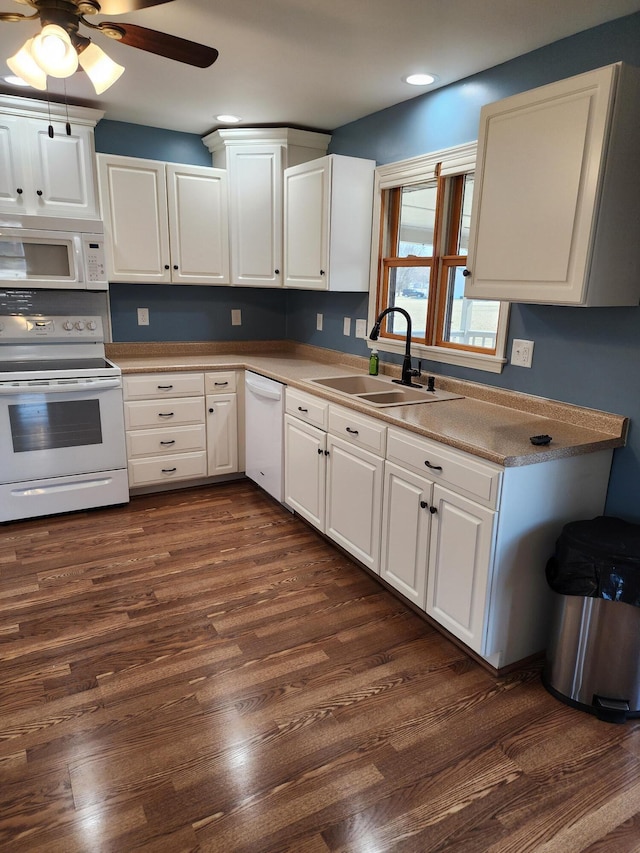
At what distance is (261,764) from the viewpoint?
5.59ft

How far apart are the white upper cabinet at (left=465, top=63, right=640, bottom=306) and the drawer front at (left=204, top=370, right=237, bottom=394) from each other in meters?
2.07

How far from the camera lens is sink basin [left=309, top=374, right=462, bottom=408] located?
2850 mm

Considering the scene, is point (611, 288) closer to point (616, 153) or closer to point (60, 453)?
point (616, 153)

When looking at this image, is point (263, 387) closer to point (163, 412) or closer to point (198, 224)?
point (163, 412)

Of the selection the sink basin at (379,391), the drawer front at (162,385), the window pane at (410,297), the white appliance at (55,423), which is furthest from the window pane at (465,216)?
the white appliance at (55,423)

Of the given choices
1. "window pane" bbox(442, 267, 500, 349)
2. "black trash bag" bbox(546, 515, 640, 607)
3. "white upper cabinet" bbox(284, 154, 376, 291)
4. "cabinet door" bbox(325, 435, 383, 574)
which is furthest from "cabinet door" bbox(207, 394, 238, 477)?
"black trash bag" bbox(546, 515, 640, 607)

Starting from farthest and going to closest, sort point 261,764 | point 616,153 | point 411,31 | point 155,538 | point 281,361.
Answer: point 281,361 → point 155,538 → point 411,31 → point 616,153 → point 261,764

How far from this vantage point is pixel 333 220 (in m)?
3.31

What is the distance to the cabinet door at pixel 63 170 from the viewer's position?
3.32 m

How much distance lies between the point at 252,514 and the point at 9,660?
1.63 m

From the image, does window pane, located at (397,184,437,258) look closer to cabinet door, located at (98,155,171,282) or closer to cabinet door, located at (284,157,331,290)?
cabinet door, located at (284,157,331,290)

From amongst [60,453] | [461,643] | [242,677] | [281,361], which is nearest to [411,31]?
[281,361]

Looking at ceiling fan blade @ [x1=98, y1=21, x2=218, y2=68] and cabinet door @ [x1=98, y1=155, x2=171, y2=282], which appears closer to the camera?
ceiling fan blade @ [x1=98, y1=21, x2=218, y2=68]

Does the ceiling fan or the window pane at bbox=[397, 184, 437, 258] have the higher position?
the ceiling fan
